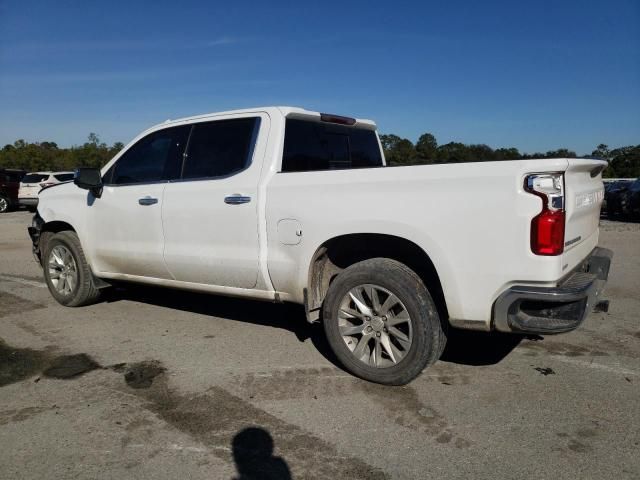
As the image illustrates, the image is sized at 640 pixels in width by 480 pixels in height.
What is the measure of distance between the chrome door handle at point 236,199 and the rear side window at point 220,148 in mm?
232

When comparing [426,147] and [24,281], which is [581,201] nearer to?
[426,147]

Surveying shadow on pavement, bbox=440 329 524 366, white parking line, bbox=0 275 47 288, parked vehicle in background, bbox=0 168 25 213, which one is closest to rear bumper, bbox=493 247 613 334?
shadow on pavement, bbox=440 329 524 366

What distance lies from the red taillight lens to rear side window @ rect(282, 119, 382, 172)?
2055mm

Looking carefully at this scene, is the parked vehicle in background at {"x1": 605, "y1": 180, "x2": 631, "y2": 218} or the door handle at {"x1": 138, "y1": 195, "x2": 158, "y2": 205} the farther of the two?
the parked vehicle in background at {"x1": 605, "y1": 180, "x2": 631, "y2": 218}

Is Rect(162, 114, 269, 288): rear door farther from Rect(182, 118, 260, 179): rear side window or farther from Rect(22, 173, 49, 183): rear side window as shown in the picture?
Rect(22, 173, 49, 183): rear side window

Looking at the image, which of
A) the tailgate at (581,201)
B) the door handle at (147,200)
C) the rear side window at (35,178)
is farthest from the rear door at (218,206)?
the rear side window at (35,178)

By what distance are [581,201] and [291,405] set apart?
233 centimetres

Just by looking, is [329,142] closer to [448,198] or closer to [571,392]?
[448,198]

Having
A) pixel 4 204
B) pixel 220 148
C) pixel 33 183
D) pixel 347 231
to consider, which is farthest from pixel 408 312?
pixel 4 204

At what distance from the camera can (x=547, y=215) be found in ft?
9.89

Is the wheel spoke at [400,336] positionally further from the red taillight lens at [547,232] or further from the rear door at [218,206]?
the rear door at [218,206]

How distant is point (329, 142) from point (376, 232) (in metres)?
1.62

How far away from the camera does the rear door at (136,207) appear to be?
16.1 ft

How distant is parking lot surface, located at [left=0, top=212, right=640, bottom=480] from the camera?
2787 mm
